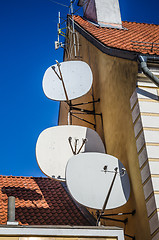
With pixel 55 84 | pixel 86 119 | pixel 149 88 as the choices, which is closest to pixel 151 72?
A: pixel 149 88

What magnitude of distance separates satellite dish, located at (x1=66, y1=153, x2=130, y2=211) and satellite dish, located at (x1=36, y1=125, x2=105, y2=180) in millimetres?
943

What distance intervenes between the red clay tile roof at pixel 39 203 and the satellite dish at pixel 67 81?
8.83ft

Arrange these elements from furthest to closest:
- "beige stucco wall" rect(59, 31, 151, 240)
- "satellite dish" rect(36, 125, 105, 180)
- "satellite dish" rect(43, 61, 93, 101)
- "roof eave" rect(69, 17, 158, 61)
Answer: "satellite dish" rect(43, 61, 93, 101) < "satellite dish" rect(36, 125, 105, 180) < "roof eave" rect(69, 17, 158, 61) < "beige stucco wall" rect(59, 31, 151, 240)

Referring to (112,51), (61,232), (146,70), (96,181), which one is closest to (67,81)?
(112,51)

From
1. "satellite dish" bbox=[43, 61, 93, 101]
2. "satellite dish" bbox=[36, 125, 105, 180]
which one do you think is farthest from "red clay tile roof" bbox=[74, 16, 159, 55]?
"satellite dish" bbox=[36, 125, 105, 180]

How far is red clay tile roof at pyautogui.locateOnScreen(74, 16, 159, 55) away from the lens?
10980mm

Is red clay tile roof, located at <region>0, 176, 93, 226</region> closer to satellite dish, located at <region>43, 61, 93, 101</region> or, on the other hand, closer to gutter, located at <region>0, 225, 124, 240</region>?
gutter, located at <region>0, 225, 124, 240</region>

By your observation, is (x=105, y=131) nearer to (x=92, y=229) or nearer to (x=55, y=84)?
(x=55, y=84)

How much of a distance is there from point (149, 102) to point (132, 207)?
242cm

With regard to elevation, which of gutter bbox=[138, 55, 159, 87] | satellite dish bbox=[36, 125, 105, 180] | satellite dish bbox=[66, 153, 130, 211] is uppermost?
gutter bbox=[138, 55, 159, 87]

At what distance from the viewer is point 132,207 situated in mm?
9648

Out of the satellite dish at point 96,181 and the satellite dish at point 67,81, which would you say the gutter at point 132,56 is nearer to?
the satellite dish at point 67,81

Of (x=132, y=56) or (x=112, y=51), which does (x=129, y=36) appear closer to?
(x=112, y=51)

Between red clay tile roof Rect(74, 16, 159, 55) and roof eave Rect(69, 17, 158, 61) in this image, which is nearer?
roof eave Rect(69, 17, 158, 61)
